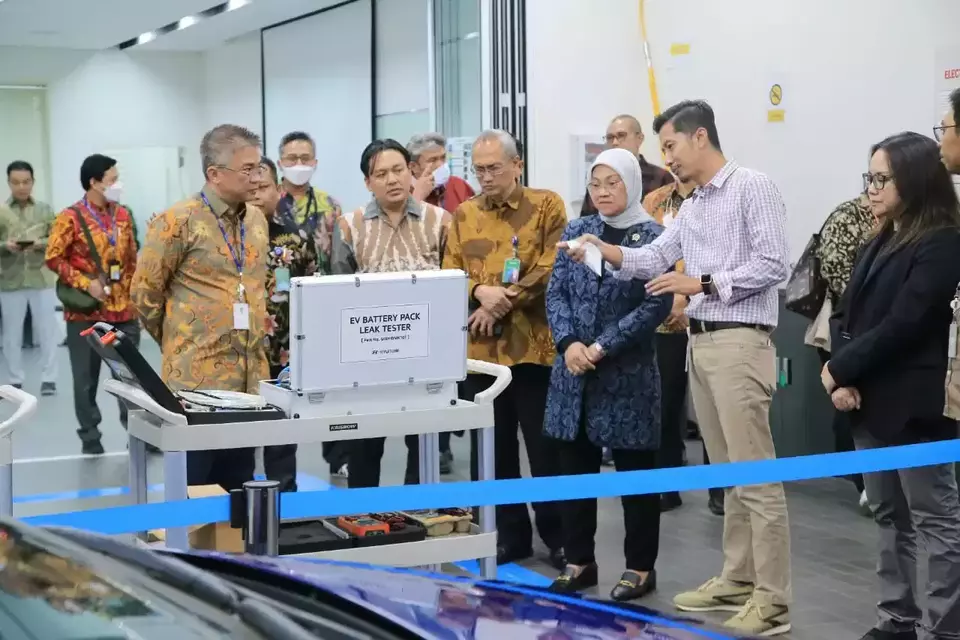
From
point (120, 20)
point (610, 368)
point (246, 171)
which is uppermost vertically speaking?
point (120, 20)

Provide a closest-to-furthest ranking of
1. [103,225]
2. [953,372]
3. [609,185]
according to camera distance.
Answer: [953,372] → [609,185] → [103,225]

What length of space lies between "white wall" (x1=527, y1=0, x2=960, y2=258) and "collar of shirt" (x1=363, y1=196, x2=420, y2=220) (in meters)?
2.71

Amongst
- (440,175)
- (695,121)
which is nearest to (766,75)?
(440,175)

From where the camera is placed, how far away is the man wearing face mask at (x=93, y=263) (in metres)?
7.12

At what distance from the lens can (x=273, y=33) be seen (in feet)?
47.4

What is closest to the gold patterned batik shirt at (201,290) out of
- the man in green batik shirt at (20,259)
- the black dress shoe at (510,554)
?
the black dress shoe at (510,554)

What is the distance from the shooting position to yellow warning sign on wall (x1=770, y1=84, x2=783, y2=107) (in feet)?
22.8

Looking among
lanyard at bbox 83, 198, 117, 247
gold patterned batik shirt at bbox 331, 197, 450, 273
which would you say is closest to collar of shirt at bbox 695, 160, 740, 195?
gold patterned batik shirt at bbox 331, 197, 450, 273

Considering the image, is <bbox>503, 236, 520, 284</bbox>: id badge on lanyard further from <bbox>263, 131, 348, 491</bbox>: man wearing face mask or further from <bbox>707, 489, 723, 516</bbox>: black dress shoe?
<bbox>707, 489, 723, 516</bbox>: black dress shoe

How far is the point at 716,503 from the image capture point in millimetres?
5715

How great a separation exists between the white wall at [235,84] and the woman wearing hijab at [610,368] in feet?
37.1

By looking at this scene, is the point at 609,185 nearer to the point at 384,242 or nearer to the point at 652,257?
the point at 652,257

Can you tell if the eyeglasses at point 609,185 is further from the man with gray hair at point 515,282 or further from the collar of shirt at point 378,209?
the collar of shirt at point 378,209

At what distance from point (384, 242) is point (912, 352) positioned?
2.17 m
